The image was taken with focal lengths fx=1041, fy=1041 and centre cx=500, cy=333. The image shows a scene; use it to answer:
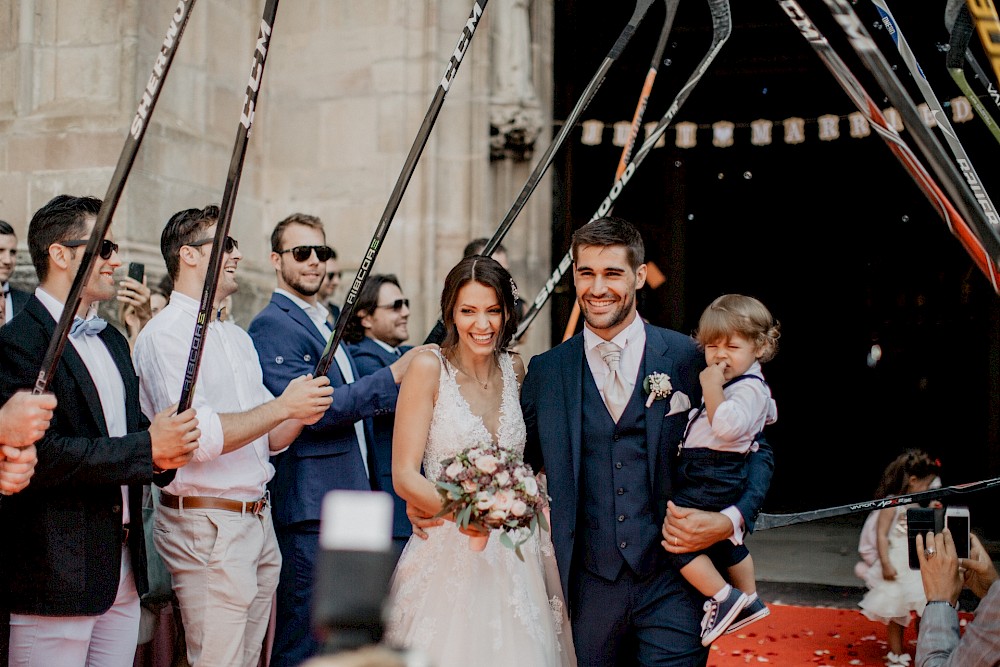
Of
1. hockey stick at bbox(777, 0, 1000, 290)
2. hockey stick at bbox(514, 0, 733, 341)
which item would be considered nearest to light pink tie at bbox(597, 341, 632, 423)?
hockey stick at bbox(514, 0, 733, 341)

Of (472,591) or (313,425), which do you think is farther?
(313,425)

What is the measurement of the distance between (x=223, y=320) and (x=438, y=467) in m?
1.16

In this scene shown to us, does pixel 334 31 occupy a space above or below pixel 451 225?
above

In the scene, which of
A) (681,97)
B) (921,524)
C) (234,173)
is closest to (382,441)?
(681,97)

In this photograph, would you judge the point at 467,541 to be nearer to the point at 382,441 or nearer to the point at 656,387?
the point at 656,387

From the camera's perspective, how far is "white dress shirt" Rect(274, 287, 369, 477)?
183 inches

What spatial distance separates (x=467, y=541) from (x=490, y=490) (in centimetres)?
64

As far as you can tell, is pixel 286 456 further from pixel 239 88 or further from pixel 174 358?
pixel 239 88

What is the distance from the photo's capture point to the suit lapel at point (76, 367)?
3246mm

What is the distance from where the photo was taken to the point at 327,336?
470cm

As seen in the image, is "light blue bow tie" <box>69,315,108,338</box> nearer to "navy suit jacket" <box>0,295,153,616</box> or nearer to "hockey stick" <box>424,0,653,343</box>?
"navy suit jacket" <box>0,295,153,616</box>

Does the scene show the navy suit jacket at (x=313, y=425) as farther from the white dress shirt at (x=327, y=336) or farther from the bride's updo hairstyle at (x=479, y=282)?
the bride's updo hairstyle at (x=479, y=282)

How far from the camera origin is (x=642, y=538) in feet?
11.1

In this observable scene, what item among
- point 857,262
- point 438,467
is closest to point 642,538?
point 438,467
